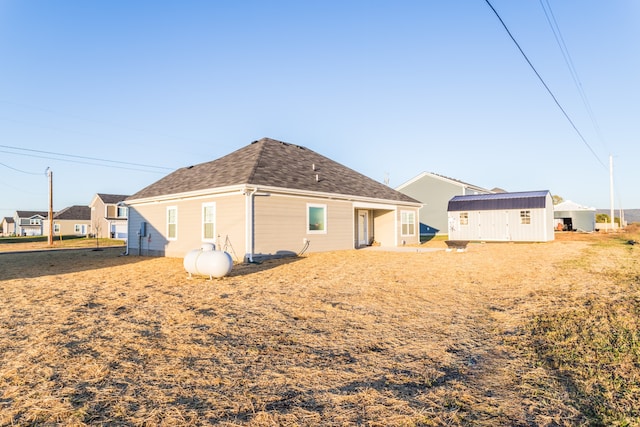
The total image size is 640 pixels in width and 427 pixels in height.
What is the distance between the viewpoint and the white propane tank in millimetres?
10898

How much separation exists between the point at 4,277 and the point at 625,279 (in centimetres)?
1907

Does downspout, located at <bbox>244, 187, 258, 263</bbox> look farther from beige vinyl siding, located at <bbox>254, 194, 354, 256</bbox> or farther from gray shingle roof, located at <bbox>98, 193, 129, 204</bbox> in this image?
gray shingle roof, located at <bbox>98, 193, 129, 204</bbox>

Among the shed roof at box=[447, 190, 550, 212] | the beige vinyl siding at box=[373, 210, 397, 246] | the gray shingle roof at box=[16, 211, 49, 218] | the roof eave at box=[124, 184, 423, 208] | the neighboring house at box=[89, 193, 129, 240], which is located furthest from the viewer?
the gray shingle roof at box=[16, 211, 49, 218]

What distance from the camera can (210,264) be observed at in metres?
10.9

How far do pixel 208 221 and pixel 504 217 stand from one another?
22191 millimetres

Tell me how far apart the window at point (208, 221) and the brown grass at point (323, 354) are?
21.9ft

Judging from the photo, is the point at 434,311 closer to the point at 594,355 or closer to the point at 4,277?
the point at 594,355

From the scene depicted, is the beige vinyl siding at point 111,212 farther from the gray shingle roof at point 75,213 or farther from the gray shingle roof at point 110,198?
the gray shingle roof at point 75,213

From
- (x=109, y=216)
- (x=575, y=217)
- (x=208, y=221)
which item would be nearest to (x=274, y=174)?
(x=208, y=221)

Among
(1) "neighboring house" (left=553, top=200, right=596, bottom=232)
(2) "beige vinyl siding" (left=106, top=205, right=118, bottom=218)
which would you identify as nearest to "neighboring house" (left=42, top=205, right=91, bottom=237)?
(2) "beige vinyl siding" (left=106, top=205, right=118, bottom=218)

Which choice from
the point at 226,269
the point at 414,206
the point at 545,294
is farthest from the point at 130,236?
the point at 545,294

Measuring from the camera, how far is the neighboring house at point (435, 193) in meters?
35.8

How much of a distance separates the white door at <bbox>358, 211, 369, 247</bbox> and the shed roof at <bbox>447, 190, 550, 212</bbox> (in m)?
10.6

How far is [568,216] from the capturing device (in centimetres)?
4456
